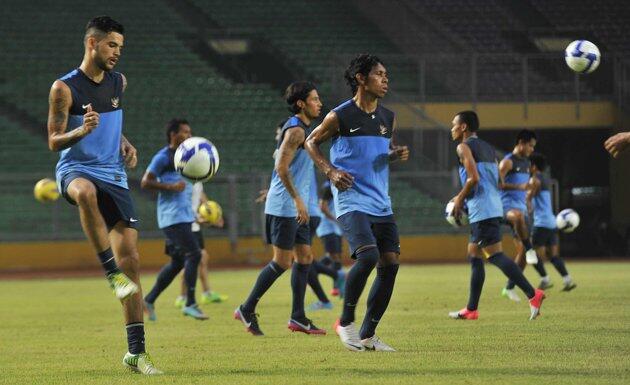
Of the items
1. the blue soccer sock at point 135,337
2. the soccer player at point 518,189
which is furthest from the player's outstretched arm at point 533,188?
the blue soccer sock at point 135,337

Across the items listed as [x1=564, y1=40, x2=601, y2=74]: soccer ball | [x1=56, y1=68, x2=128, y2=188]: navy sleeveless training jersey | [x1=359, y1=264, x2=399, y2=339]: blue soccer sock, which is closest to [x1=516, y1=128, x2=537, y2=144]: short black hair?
[x1=564, y1=40, x2=601, y2=74]: soccer ball

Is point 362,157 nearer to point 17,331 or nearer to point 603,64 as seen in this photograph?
point 17,331

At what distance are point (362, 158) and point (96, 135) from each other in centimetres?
218

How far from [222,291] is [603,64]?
15733mm

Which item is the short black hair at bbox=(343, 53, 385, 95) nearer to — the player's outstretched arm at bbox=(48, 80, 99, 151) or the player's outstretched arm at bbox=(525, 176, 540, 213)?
the player's outstretched arm at bbox=(48, 80, 99, 151)

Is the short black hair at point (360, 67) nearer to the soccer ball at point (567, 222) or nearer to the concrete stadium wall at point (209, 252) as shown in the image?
the soccer ball at point (567, 222)

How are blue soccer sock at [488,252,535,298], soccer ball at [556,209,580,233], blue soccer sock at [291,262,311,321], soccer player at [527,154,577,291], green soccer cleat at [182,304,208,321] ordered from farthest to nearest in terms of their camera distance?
soccer ball at [556,209,580,233]
soccer player at [527,154,577,291]
green soccer cleat at [182,304,208,321]
blue soccer sock at [488,252,535,298]
blue soccer sock at [291,262,311,321]

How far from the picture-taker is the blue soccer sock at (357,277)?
901 centimetres

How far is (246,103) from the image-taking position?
32.9 m

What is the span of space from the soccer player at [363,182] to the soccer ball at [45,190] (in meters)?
17.3

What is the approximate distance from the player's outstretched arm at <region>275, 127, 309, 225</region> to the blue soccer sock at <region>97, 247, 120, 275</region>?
2.98 m

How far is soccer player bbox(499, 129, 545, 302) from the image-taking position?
15.7 metres

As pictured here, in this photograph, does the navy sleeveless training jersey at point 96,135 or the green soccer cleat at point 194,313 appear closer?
the navy sleeveless training jersey at point 96,135

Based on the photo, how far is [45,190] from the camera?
25.8m
